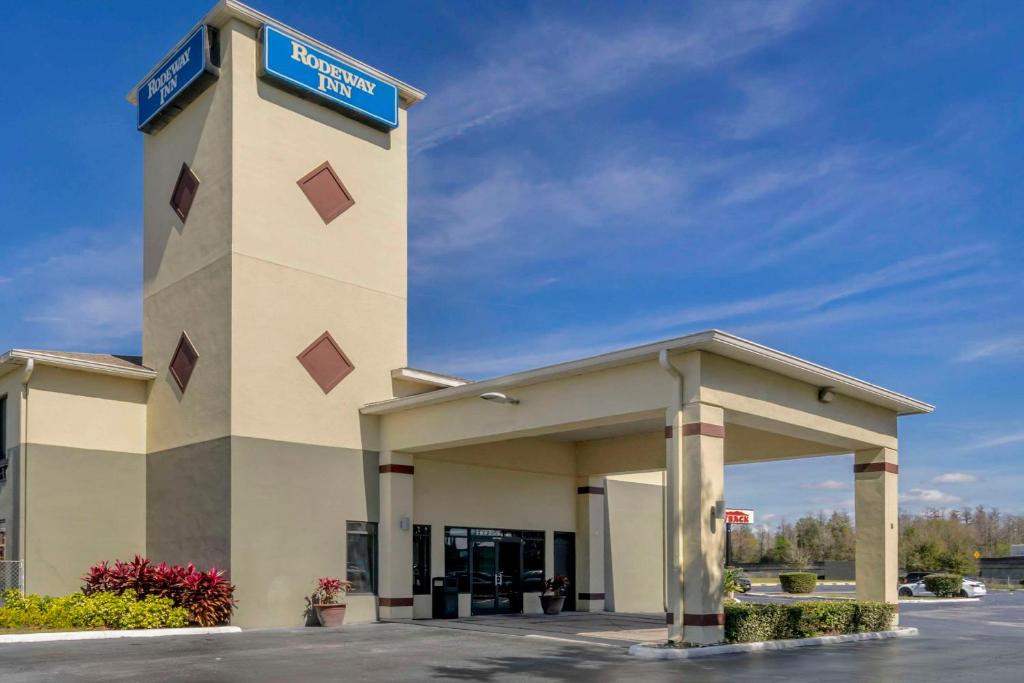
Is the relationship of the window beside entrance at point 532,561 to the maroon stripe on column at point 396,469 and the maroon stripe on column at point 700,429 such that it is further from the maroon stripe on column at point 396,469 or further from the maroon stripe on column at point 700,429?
the maroon stripe on column at point 700,429

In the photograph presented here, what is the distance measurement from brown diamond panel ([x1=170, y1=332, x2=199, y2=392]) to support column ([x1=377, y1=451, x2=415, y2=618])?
487 cm

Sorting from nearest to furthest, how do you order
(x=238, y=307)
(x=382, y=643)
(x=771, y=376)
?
(x=382, y=643), (x=771, y=376), (x=238, y=307)

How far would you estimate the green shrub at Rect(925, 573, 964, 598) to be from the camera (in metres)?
42.8

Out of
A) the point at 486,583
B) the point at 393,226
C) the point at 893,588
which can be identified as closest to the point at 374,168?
the point at 393,226

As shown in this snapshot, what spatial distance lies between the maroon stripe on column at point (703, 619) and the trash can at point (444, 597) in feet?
28.3

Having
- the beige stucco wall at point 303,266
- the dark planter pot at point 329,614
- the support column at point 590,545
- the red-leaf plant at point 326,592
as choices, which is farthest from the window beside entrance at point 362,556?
the support column at point 590,545

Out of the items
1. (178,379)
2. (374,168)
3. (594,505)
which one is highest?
(374,168)

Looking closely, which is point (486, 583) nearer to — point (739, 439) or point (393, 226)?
point (739, 439)

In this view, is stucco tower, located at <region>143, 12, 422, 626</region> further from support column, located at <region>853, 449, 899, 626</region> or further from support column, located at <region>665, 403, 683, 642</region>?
support column, located at <region>853, 449, 899, 626</region>

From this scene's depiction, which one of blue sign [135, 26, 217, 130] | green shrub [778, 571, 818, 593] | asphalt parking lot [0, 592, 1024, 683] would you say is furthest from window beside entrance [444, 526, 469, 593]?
green shrub [778, 571, 818, 593]

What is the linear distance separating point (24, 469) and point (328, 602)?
285 inches

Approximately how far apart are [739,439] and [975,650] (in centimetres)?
748

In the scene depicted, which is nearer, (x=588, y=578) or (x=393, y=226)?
(x=393, y=226)

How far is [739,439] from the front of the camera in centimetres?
2423
